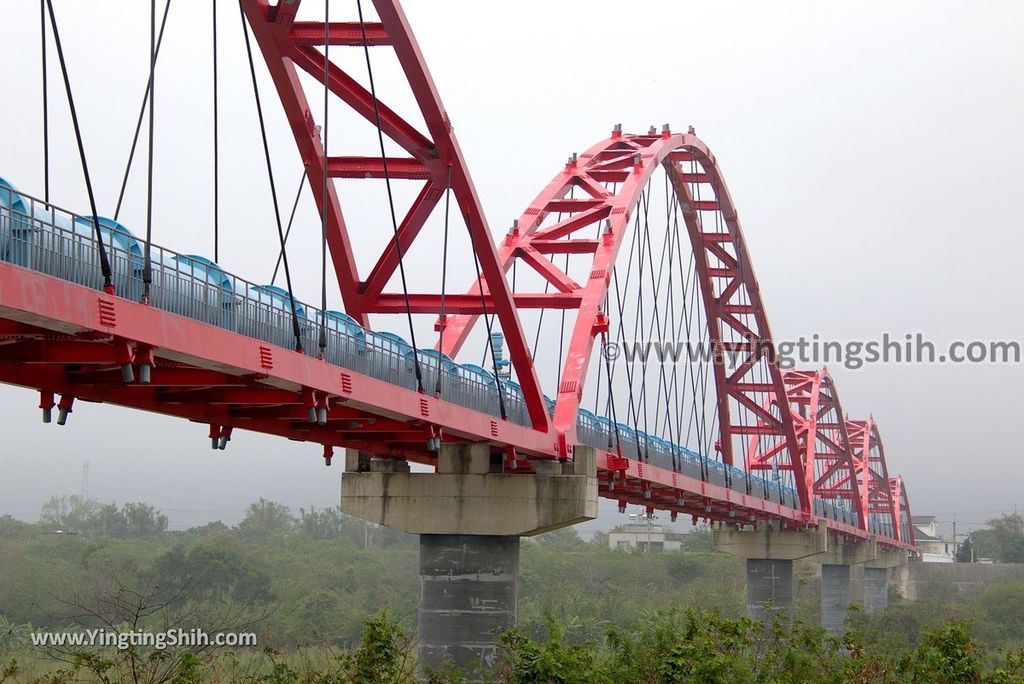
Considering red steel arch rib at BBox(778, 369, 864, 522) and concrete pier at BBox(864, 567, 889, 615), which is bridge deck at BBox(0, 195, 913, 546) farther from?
concrete pier at BBox(864, 567, 889, 615)

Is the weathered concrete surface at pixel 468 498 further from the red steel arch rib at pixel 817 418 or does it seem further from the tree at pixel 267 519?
the tree at pixel 267 519

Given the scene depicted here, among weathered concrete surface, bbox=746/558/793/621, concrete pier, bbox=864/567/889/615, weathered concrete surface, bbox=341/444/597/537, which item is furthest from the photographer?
concrete pier, bbox=864/567/889/615

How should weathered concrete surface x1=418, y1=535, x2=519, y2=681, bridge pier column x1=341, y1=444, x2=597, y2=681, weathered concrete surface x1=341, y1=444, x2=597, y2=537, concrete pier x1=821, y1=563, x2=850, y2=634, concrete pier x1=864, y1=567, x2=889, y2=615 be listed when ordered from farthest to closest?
concrete pier x1=864, y1=567, x2=889, y2=615
concrete pier x1=821, y1=563, x2=850, y2=634
weathered concrete surface x1=341, y1=444, x2=597, y2=537
bridge pier column x1=341, y1=444, x2=597, y2=681
weathered concrete surface x1=418, y1=535, x2=519, y2=681

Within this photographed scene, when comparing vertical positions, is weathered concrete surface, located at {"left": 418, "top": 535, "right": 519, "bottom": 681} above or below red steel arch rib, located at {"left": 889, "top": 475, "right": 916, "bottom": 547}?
below

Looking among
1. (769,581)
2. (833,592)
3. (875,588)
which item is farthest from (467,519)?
(875,588)

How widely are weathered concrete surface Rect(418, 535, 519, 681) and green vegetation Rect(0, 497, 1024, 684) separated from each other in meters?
0.97

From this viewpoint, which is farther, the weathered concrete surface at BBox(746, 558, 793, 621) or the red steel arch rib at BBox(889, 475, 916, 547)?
the red steel arch rib at BBox(889, 475, 916, 547)

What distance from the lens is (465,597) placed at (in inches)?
1227

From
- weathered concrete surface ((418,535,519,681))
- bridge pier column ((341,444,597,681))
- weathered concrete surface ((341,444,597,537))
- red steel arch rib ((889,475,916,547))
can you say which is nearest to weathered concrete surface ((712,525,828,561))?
bridge pier column ((341,444,597,681))

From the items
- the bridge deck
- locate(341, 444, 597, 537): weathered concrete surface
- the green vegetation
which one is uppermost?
the bridge deck

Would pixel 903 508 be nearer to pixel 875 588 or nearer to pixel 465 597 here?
pixel 875 588

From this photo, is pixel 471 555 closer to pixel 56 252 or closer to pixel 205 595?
pixel 56 252

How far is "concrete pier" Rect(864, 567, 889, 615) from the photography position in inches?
4788

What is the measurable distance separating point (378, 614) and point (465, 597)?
39968 millimetres
